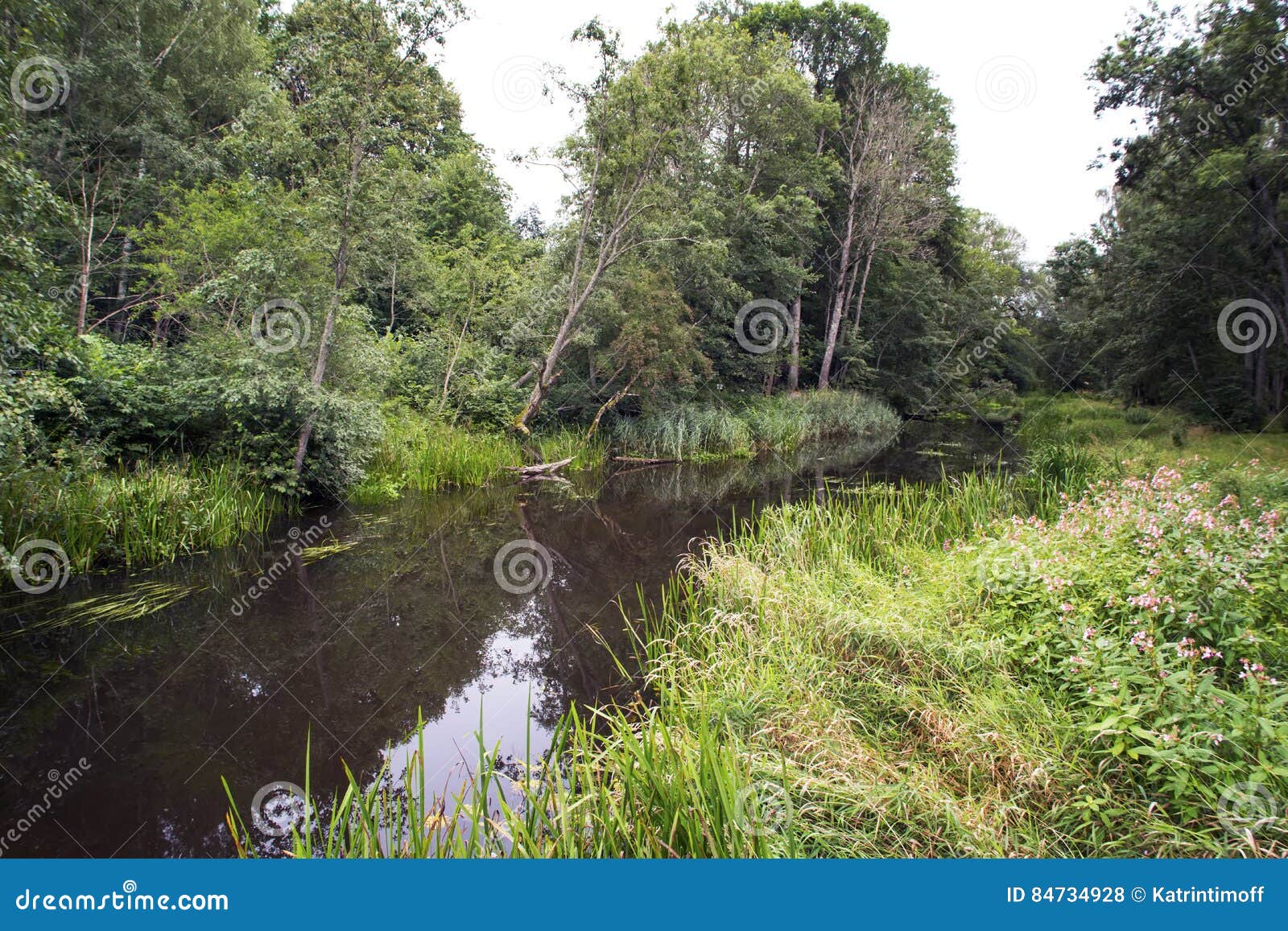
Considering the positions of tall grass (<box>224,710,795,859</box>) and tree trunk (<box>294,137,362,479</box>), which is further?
tree trunk (<box>294,137,362,479</box>)

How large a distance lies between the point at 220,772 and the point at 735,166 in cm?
2218

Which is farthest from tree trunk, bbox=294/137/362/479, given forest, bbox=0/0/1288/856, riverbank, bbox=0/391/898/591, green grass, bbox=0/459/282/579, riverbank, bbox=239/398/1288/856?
riverbank, bbox=239/398/1288/856

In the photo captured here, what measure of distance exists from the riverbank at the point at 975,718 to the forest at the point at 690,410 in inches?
1.1

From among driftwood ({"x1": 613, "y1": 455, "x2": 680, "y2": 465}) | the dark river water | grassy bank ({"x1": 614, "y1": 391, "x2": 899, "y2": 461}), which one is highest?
grassy bank ({"x1": 614, "y1": 391, "x2": 899, "y2": 461})

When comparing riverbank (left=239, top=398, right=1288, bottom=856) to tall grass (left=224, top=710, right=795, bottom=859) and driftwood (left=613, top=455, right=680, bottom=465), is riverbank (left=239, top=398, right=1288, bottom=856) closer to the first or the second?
tall grass (left=224, top=710, right=795, bottom=859)

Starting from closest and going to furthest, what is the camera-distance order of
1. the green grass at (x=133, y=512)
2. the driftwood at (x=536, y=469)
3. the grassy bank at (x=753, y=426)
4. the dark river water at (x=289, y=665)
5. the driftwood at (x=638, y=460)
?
1. the dark river water at (x=289, y=665)
2. the green grass at (x=133, y=512)
3. the driftwood at (x=536, y=469)
4. the driftwood at (x=638, y=460)
5. the grassy bank at (x=753, y=426)

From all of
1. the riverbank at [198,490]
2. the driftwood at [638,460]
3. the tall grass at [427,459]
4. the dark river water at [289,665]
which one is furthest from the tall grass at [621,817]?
the driftwood at [638,460]

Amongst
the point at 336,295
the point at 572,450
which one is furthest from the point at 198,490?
the point at 572,450

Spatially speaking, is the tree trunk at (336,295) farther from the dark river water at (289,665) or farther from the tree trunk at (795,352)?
the tree trunk at (795,352)

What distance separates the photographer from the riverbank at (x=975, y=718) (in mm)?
2221

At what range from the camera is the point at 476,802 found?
2.25 metres

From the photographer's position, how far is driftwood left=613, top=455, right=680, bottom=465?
15.0 metres

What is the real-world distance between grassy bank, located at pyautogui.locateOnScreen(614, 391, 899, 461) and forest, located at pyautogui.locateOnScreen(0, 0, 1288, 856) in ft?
0.46

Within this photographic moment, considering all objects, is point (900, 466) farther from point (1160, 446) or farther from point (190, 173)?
point (190, 173)
